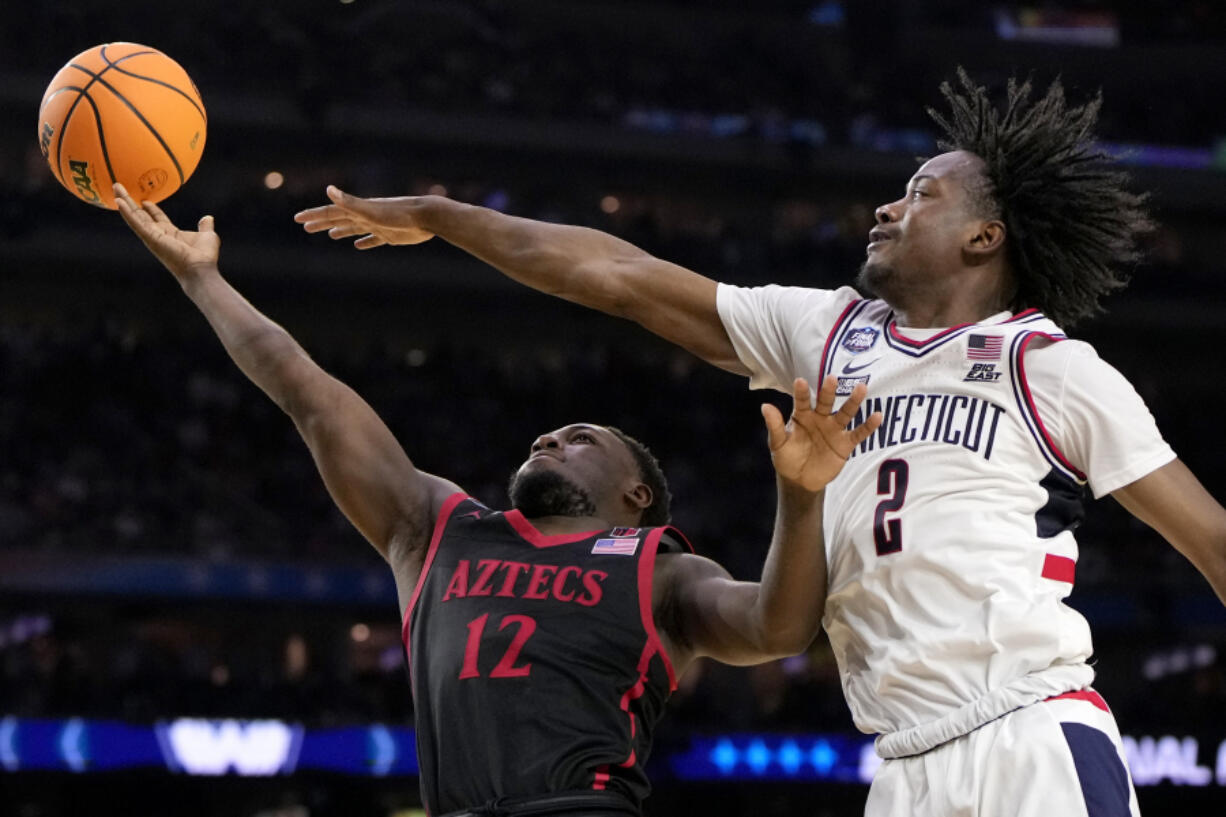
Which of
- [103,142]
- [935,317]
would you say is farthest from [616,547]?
[103,142]

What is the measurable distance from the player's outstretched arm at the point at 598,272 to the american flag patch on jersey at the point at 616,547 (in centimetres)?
58

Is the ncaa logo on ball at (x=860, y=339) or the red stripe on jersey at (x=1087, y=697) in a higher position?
the ncaa logo on ball at (x=860, y=339)

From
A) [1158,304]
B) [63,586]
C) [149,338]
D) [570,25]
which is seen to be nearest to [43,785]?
[63,586]

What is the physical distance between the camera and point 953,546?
10.7 ft

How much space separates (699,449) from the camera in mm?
18656

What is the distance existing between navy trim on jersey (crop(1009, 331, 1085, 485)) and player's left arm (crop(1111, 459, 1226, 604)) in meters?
0.13

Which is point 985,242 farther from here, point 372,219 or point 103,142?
point 103,142

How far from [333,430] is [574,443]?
2.56 ft

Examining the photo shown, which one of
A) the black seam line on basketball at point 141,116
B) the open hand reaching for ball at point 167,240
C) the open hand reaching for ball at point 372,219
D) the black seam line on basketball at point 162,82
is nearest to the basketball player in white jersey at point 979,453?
the open hand reaching for ball at point 372,219

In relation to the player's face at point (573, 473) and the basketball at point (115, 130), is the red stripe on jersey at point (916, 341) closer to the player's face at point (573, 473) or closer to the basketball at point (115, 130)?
the player's face at point (573, 473)

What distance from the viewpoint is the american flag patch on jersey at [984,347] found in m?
3.42

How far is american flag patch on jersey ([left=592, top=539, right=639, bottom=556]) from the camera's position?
4145 mm

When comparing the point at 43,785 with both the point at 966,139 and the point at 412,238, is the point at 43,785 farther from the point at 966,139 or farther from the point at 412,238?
the point at 966,139

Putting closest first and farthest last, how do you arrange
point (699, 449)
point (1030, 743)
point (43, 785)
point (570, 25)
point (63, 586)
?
point (1030, 743) < point (43, 785) < point (63, 586) < point (699, 449) < point (570, 25)
